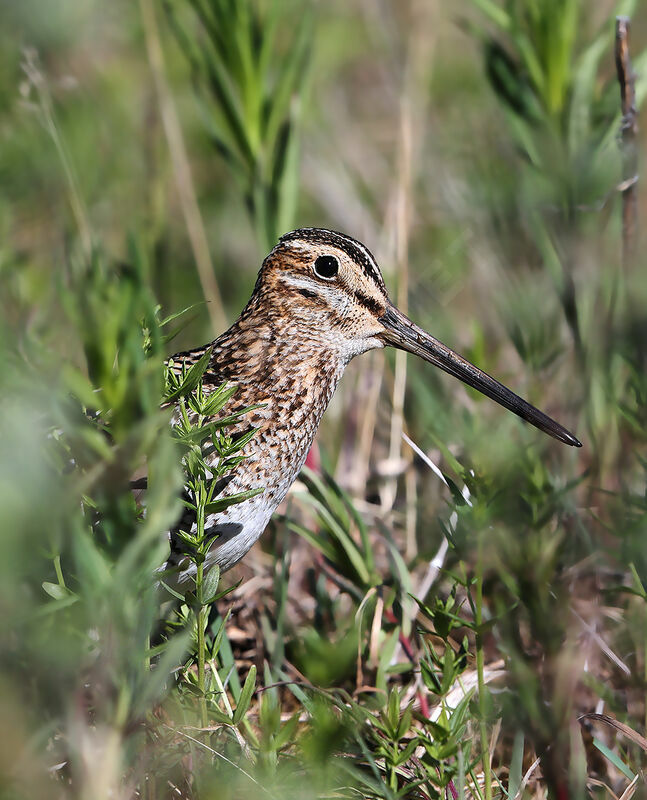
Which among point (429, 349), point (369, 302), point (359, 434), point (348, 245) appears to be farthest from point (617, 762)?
point (359, 434)

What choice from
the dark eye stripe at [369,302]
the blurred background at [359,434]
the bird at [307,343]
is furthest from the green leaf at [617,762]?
the dark eye stripe at [369,302]

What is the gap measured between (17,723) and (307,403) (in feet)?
3.87

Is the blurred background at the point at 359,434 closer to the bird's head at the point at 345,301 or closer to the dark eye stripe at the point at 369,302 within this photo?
the bird's head at the point at 345,301

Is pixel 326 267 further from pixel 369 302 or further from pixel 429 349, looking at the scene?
pixel 429 349

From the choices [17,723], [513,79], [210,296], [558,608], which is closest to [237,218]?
[210,296]

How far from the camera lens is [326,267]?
2533 mm

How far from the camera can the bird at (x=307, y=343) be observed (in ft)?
7.93

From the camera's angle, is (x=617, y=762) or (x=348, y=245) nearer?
(x=617, y=762)

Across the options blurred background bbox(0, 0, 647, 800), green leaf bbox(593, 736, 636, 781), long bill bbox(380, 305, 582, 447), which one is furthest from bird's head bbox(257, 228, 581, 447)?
green leaf bbox(593, 736, 636, 781)

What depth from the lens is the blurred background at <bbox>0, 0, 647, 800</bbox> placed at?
155 centimetres

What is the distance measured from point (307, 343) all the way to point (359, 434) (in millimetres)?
838

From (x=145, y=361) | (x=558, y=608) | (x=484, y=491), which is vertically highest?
(x=145, y=361)

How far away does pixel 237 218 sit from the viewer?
4633 mm

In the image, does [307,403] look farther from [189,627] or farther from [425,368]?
[189,627]
